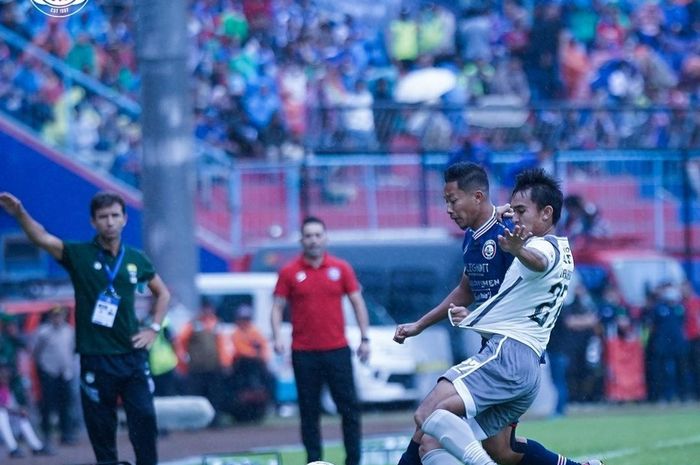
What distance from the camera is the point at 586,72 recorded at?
27.0 m

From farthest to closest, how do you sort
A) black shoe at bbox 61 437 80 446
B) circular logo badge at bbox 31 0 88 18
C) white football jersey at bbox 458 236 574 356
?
black shoe at bbox 61 437 80 446 → circular logo badge at bbox 31 0 88 18 → white football jersey at bbox 458 236 574 356

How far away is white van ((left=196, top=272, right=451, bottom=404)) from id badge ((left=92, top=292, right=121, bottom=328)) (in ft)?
33.9

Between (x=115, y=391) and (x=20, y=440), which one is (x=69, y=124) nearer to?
(x=20, y=440)

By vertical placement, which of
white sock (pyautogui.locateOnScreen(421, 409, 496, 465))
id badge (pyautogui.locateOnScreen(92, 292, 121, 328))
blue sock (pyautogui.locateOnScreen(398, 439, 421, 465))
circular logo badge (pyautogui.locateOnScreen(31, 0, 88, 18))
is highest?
circular logo badge (pyautogui.locateOnScreen(31, 0, 88, 18))

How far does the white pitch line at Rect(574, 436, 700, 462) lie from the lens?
1369 centimetres

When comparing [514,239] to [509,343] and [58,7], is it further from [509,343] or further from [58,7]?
[58,7]

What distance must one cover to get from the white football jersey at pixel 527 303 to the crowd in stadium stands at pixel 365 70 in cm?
1388

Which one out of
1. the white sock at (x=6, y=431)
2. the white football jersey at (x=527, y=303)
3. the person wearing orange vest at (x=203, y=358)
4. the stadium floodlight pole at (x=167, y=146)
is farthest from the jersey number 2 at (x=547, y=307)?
the person wearing orange vest at (x=203, y=358)

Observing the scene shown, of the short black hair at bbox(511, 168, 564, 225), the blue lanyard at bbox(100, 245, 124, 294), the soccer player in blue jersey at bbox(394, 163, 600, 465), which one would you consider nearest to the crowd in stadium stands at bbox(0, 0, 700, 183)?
the blue lanyard at bbox(100, 245, 124, 294)

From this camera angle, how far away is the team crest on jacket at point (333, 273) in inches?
506

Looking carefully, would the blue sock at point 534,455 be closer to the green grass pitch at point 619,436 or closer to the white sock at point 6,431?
the green grass pitch at point 619,436

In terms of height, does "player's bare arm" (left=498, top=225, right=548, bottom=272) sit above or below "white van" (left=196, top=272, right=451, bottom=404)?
above

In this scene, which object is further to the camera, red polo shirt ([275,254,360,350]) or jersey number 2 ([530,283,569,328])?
red polo shirt ([275,254,360,350])

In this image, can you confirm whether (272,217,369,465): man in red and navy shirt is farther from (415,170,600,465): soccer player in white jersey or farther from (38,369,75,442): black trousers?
(38,369,75,442): black trousers
